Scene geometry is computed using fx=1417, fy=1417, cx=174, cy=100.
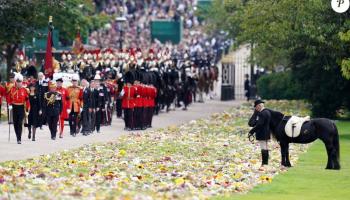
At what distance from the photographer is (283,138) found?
28.3 m

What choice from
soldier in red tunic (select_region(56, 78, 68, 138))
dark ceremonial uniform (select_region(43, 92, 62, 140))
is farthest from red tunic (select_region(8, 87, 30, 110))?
soldier in red tunic (select_region(56, 78, 68, 138))

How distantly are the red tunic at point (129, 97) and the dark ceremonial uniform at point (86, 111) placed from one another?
10.3ft

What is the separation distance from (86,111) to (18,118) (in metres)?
5.28

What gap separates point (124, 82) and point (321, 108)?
8383 mm

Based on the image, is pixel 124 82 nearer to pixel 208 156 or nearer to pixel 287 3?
pixel 287 3

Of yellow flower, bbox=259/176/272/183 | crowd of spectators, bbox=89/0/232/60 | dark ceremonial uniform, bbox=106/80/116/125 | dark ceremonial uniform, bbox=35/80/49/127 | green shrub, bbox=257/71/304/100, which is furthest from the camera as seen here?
crowd of spectators, bbox=89/0/232/60

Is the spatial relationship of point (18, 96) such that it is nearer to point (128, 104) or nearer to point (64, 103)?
point (64, 103)

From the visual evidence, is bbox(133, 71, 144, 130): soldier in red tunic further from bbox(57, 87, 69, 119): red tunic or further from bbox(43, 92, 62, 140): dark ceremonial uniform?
bbox(43, 92, 62, 140): dark ceremonial uniform

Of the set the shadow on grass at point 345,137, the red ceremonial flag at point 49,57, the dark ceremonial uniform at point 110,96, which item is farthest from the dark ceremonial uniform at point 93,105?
the shadow on grass at point 345,137

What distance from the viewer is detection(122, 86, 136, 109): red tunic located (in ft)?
144

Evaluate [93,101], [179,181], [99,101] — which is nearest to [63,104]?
[93,101]

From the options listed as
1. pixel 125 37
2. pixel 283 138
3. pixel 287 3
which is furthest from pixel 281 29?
pixel 125 37

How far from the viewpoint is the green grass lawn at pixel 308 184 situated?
22.9m

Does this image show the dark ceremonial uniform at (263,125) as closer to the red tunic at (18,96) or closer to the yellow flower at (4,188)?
the yellow flower at (4,188)
